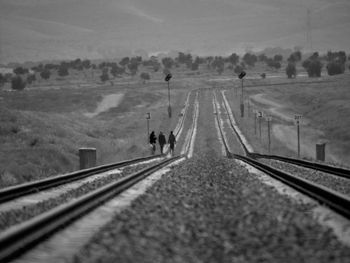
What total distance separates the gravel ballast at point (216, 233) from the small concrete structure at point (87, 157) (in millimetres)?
15594

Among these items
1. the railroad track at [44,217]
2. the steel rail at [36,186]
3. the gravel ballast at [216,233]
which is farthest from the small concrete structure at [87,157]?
the gravel ballast at [216,233]

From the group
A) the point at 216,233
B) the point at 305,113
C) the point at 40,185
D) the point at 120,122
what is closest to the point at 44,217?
the point at 216,233

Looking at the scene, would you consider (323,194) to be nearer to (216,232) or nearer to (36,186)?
(216,232)

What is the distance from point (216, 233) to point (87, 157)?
794 inches

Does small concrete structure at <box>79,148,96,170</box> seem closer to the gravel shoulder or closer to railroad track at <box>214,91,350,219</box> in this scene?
railroad track at <box>214,91,350,219</box>

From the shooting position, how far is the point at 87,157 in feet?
89.8

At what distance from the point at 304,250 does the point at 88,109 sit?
363 feet

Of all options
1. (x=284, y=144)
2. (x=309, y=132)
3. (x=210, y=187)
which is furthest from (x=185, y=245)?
(x=309, y=132)

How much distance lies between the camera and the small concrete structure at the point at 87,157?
89.4 ft

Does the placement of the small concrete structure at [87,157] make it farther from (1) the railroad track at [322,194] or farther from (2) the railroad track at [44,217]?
(1) the railroad track at [322,194]

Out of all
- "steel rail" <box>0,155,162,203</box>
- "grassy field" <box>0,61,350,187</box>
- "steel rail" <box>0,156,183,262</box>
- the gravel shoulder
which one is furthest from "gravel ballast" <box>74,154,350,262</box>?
"grassy field" <box>0,61,350,187</box>

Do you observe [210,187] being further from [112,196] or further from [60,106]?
[60,106]

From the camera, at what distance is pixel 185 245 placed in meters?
7.09

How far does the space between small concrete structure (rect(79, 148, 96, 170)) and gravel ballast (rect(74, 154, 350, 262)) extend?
15594 mm
